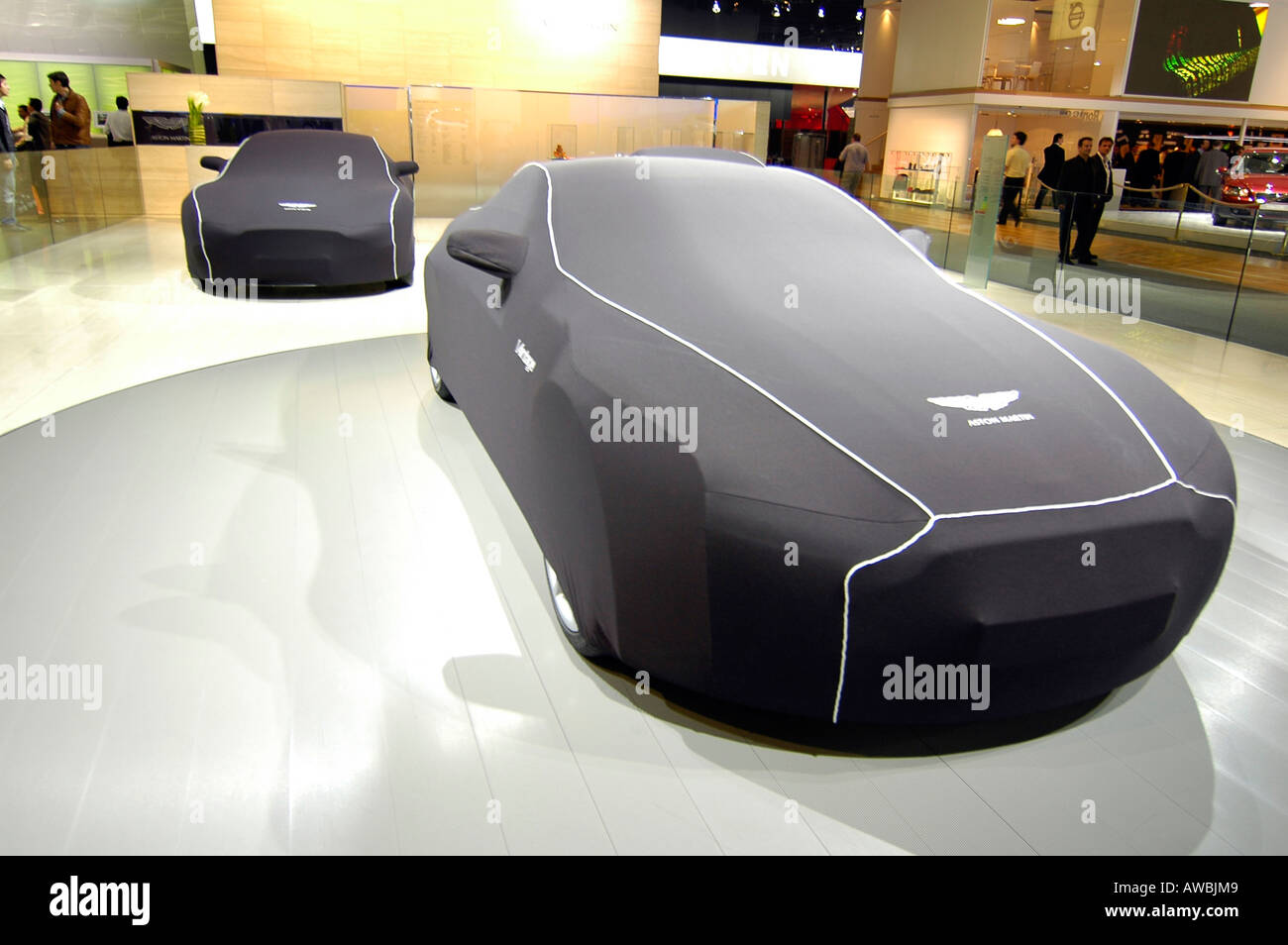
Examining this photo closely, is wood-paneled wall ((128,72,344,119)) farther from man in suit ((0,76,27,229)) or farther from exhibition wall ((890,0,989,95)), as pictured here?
exhibition wall ((890,0,989,95))

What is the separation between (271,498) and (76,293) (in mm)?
4646

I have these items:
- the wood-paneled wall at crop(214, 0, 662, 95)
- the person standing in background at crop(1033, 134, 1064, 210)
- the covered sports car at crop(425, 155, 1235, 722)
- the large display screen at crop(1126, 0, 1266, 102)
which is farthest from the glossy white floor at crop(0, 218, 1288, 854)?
the large display screen at crop(1126, 0, 1266, 102)

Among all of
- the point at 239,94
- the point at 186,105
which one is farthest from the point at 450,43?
the point at 186,105

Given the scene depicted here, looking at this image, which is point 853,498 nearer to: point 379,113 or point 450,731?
point 450,731

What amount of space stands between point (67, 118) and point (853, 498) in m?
10.9

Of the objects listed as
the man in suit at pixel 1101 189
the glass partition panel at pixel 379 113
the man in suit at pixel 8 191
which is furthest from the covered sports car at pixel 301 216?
the man in suit at pixel 1101 189

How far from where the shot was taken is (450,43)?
1391 cm

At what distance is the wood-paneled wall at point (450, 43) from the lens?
43.7 ft

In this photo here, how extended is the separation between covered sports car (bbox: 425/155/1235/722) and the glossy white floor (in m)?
0.20

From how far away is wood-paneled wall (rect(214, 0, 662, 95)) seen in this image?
13312 millimetres

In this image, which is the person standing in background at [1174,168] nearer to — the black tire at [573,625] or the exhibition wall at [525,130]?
the exhibition wall at [525,130]

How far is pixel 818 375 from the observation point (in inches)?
80.0

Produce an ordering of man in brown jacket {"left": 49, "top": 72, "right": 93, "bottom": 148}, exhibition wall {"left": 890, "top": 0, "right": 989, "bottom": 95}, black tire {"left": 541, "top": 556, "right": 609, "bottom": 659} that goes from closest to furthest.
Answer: black tire {"left": 541, "top": 556, "right": 609, "bottom": 659} < man in brown jacket {"left": 49, "top": 72, "right": 93, "bottom": 148} < exhibition wall {"left": 890, "top": 0, "right": 989, "bottom": 95}
